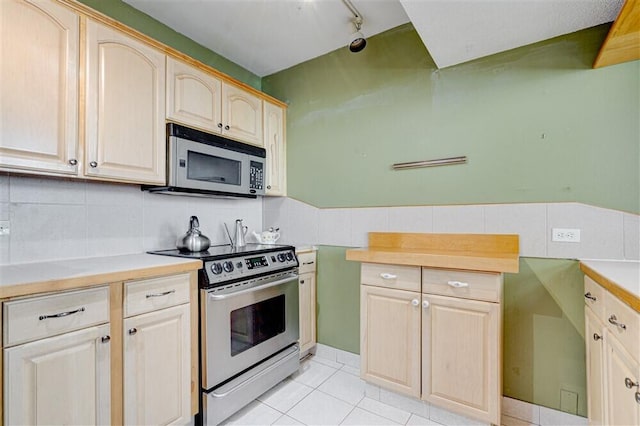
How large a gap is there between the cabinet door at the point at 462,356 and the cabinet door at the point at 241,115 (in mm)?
1847

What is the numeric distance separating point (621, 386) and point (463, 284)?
693 mm

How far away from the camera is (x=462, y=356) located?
170cm

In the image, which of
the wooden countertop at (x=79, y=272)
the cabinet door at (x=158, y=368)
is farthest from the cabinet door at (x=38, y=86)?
the cabinet door at (x=158, y=368)

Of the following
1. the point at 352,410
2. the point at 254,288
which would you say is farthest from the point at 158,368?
the point at 352,410

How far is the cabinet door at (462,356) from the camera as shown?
162cm

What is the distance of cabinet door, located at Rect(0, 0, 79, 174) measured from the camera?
1.36 m

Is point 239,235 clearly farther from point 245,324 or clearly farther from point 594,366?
point 594,366

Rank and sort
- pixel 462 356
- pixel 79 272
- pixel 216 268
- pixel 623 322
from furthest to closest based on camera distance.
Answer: pixel 216 268 → pixel 462 356 → pixel 79 272 → pixel 623 322

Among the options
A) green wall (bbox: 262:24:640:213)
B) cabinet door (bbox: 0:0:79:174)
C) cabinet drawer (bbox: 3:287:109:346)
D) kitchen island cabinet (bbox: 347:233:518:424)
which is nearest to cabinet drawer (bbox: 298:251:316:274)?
green wall (bbox: 262:24:640:213)

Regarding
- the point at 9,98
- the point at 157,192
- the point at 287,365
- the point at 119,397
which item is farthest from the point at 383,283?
the point at 9,98

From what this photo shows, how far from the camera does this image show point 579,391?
1.76 meters

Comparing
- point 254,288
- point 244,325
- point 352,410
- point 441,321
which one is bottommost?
point 352,410

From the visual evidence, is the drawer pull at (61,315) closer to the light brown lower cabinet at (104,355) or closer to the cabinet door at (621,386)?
the light brown lower cabinet at (104,355)

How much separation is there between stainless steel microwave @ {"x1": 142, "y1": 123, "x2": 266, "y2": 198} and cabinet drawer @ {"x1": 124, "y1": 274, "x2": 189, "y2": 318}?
0.69 metres
